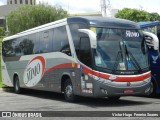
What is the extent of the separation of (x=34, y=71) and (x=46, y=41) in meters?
2.42

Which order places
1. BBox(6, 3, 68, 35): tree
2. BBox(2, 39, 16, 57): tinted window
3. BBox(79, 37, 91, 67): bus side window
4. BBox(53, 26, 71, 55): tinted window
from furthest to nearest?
BBox(6, 3, 68, 35): tree
BBox(2, 39, 16, 57): tinted window
BBox(53, 26, 71, 55): tinted window
BBox(79, 37, 91, 67): bus side window

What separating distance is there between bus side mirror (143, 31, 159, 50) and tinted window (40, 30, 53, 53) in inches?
163

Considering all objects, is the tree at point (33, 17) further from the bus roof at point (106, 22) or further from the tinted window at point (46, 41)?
the bus roof at point (106, 22)

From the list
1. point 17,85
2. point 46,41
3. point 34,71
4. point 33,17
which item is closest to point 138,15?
point 33,17

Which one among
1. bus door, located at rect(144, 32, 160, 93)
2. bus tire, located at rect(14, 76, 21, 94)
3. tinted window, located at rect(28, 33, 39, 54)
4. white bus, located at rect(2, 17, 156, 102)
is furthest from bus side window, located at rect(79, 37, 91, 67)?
bus tire, located at rect(14, 76, 21, 94)

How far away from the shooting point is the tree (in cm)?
6644

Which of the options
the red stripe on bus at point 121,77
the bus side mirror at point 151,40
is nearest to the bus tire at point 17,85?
the bus side mirror at point 151,40

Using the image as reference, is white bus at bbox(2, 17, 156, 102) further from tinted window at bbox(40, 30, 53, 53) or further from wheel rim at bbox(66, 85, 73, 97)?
tinted window at bbox(40, 30, 53, 53)

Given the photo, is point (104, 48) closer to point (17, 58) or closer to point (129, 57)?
point (129, 57)

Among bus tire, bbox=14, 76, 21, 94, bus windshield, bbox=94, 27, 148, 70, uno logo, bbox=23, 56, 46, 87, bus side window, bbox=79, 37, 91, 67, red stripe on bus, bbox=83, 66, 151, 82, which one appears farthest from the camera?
bus tire, bbox=14, 76, 21, 94

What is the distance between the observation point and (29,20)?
66500mm

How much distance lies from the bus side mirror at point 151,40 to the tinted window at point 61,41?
316 cm

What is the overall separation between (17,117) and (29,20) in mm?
55889

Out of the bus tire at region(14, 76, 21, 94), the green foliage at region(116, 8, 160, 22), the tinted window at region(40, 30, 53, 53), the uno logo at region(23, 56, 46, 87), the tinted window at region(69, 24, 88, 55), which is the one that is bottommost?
the green foliage at region(116, 8, 160, 22)
